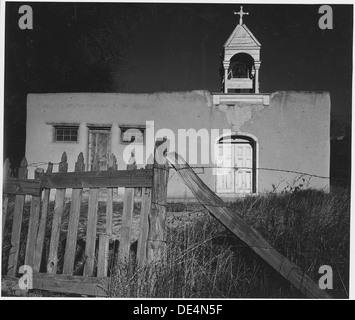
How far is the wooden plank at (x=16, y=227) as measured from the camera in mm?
4164

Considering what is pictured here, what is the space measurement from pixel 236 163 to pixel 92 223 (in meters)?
3.29

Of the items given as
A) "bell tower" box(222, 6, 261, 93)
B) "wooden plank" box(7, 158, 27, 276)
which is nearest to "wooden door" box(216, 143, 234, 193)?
"bell tower" box(222, 6, 261, 93)

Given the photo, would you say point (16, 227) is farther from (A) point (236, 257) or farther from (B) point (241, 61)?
(B) point (241, 61)

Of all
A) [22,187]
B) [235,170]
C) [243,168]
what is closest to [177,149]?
[243,168]

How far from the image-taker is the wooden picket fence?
3.63m

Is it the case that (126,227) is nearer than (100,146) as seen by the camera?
Yes

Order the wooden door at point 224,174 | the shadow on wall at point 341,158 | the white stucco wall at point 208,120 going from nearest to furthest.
A: the shadow on wall at point 341,158
the wooden door at point 224,174
the white stucco wall at point 208,120

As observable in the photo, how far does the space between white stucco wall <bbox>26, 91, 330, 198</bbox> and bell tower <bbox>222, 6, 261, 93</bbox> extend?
336 mm

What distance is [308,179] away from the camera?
6.14m

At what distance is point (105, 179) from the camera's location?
377cm

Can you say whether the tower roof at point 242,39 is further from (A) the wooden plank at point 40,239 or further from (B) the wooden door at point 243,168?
(A) the wooden plank at point 40,239

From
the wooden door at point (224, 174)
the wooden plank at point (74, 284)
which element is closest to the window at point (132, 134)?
Answer: the wooden door at point (224, 174)

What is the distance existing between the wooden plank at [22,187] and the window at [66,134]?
1708 mm
